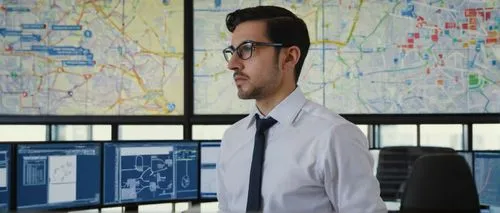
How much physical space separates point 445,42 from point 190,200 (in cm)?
167

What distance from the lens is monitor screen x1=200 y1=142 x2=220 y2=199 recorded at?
124 inches

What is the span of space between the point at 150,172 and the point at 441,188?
2429 mm

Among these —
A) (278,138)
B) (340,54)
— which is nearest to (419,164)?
(278,138)

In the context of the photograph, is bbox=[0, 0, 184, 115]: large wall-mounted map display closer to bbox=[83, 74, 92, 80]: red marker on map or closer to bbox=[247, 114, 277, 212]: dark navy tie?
bbox=[83, 74, 92, 80]: red marker on map

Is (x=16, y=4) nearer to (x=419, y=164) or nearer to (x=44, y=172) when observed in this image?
(x=44, y=172)

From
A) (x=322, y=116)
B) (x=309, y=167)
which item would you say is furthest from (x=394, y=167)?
(x=309, y=167)

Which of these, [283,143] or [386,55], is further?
[386,55]

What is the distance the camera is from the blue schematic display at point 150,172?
9.43 ft

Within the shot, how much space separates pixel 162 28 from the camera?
3.46m

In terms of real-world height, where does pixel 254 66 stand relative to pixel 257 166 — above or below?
above

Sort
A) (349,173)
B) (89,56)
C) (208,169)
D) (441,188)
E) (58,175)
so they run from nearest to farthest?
(441,188) < (349,173) < (58,175) < (208,169) < (89,56)

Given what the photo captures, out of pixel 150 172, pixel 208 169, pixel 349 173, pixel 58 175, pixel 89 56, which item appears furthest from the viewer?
pixel 89 56

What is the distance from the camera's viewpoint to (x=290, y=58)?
4.09 feet

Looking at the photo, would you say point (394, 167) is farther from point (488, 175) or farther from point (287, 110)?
point (287, 110)
